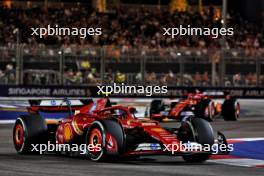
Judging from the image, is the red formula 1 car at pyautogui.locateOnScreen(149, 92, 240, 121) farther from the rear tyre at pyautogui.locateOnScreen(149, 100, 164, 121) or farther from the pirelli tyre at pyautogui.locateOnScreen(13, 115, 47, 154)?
the pirelli tyre at pyautogui.locateOnScreen(13, 115, 47, 154)

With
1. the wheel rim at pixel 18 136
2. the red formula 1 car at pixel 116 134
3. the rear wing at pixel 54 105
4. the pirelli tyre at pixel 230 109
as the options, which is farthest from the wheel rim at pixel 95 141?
the pirelli tyre at pixel 230 109

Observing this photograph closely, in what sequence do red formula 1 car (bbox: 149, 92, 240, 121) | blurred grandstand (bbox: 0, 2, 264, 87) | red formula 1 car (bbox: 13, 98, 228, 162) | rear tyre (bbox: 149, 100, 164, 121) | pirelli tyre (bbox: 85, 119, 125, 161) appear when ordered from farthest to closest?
blurred grandstand (bbox: 0, 2, 264, 87) → red formula 1 car (bbox: 149, 92, 240, 121) → rear tyre (bbox: 149, 100, 164, 121) → red formula 1 car (bbox: 13, 98, 228, 162) → pirelli tyre (bbox: 85, 119, 125, 161)

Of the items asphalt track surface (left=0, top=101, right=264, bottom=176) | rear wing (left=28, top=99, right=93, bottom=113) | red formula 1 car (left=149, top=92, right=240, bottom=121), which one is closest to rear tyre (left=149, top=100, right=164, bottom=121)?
red formula 1 car (left=149, top=92, right=240, bottom=121)

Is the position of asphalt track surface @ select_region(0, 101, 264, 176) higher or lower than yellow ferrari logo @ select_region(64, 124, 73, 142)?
lower

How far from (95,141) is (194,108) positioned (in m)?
11.2

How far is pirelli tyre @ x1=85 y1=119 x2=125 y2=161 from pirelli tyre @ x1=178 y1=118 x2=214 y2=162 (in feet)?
3.50

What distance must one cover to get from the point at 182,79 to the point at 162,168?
65.4 feet

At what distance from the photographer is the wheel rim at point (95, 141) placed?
12.1m

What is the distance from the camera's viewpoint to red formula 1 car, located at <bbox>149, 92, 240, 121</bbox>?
880 inches

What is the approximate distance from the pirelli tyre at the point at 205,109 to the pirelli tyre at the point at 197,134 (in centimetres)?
1057

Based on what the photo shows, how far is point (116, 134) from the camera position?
1200 centimetres

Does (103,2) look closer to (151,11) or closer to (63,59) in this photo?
Answer: (151,11)

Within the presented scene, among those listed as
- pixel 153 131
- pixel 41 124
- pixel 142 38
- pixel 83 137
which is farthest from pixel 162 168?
pixel 142 38

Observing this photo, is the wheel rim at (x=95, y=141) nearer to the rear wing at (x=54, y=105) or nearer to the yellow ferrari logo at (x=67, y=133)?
the yellow ferrari logo at (x=67, y=133)
